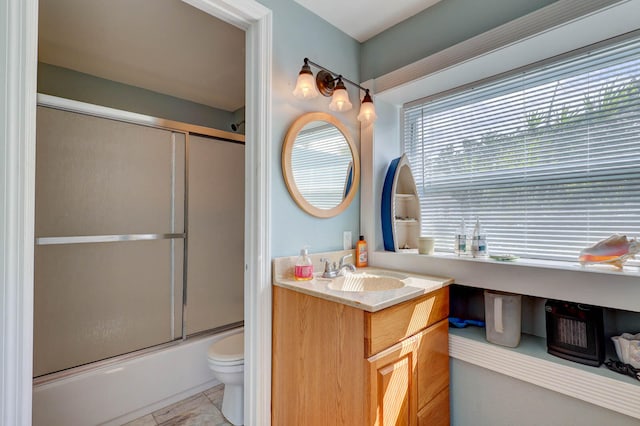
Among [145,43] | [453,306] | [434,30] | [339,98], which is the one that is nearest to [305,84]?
[339,98]

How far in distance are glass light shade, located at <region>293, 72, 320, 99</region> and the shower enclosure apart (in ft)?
3.95

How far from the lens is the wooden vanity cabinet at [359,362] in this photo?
108 cm

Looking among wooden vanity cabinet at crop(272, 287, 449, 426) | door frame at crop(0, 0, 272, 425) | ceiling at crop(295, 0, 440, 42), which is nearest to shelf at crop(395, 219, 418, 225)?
wooden vanity cabinet at crop(272, 287, 449, 426)

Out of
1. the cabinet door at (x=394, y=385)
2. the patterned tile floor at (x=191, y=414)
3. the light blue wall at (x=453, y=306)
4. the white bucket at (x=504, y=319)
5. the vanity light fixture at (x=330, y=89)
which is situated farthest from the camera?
the patterned tile floor at (x=191, y=414)

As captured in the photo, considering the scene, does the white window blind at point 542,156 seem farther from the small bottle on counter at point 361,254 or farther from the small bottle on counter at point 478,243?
the small bottle on counter at point 361,254

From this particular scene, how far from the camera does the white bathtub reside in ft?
5.21

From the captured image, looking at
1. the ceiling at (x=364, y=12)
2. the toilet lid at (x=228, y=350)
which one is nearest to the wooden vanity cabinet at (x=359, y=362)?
the toilet lid at (x=228, y=350)

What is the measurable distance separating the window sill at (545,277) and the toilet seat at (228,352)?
1.08 metres

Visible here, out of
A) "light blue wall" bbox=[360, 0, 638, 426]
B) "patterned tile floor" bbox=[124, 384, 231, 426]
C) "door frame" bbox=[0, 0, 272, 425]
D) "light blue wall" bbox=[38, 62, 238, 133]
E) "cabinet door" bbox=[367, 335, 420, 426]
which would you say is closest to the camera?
"door frame" bbox=[0, 0, 272, 425]

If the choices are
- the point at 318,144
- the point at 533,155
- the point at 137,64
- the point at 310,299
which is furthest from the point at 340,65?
the point at 137,64

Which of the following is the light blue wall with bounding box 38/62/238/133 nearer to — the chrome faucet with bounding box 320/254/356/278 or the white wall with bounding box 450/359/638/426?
the chrome faucet with bounding box 320/254/356/278

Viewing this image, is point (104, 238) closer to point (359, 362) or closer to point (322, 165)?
point (322, 165)

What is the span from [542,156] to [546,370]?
→ 1.00 metres

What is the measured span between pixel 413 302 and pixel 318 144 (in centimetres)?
97
